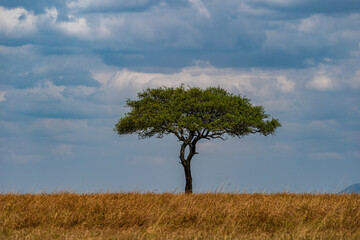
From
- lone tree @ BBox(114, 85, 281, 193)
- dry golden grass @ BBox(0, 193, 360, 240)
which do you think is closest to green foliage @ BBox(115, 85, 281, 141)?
lone tree @ BBox(114, 85, 281, 193)

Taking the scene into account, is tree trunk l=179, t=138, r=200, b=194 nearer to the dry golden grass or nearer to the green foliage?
the green foliage

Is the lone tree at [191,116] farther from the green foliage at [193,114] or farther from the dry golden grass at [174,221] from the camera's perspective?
the dry golden grass at [174,221]

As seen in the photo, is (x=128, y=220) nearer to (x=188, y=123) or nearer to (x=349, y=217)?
(x=349, y=217)

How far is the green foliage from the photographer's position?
3825 cm

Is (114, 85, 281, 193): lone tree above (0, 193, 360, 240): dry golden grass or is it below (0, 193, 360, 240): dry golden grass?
above

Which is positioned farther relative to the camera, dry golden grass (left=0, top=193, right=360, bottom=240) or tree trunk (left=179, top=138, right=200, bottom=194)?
tree trunk (left=179, top=138, right=200, bottom=194)

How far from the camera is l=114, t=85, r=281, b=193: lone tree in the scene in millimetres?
38281

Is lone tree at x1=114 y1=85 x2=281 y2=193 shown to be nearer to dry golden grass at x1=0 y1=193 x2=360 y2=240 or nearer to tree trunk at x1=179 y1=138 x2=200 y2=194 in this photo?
tree trunk at x1=179 y1=138 x2=200 y2=194

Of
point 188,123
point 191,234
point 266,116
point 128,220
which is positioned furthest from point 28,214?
point 266,116

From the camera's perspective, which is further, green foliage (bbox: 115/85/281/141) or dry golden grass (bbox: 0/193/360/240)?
green foliage (bbox: 115/85/281/141)

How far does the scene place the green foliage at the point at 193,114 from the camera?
3825cm

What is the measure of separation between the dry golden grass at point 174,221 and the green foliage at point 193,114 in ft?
59.6

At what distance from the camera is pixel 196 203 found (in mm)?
21031

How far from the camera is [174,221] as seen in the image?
679 inches
